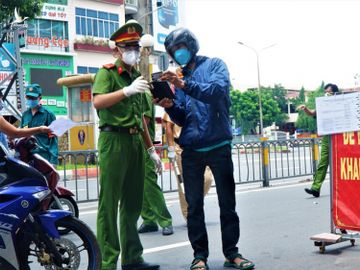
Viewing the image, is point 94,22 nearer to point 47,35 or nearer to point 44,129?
point 47,35

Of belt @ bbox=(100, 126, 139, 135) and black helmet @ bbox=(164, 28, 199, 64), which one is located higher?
black helmet @ bbox=(164, 28, 199, 64)

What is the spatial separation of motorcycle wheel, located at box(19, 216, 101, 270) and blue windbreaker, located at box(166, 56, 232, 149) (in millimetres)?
1190

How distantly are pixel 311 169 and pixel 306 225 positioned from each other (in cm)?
783

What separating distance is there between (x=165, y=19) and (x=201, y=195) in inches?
2008

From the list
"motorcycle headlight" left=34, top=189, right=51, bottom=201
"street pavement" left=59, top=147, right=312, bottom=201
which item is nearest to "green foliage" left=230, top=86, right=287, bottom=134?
"street pavement" left=59, top=147, right=312, bottom=201

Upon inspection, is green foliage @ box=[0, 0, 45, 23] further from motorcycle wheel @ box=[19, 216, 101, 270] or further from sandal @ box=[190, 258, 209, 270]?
motorcycle wheel @ box=[19, 216, 101, 270]

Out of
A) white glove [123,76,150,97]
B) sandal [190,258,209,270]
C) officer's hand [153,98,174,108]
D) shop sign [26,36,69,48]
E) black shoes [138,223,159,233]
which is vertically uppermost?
shop sign [26,36,69,48]

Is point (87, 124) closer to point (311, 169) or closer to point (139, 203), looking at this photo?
point (311, 169)

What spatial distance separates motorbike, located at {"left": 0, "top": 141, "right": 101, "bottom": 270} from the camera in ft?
13.5

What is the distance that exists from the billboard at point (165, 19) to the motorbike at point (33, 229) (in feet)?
154

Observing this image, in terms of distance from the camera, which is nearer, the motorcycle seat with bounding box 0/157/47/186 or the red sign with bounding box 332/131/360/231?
the motorcycle seat with bounding box 0/157/47/186

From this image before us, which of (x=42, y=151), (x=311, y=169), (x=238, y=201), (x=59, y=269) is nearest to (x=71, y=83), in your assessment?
(x=311, y=169)

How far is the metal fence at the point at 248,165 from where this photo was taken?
11375 millimetres

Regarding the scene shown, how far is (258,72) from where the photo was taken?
61.4 m
